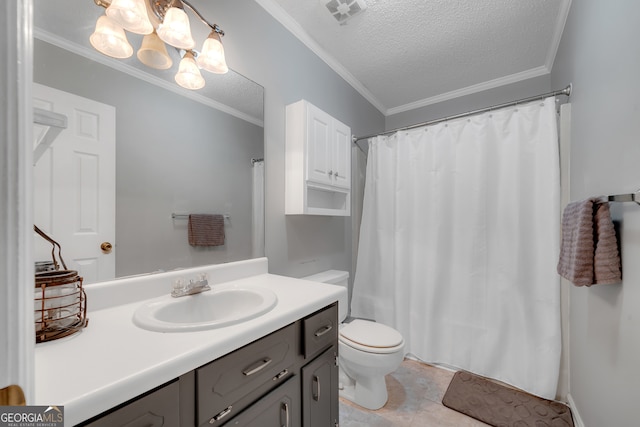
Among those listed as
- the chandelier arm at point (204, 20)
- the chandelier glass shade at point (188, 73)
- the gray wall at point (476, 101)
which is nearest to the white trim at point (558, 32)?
the gray wall at point (476, 101)

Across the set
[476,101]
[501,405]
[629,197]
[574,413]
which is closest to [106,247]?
[629,197]

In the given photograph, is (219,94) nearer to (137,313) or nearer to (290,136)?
(290,136)

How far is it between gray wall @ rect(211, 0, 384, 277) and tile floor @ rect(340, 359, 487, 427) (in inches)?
35.1

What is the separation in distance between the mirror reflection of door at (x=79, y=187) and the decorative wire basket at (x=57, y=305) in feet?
0.22

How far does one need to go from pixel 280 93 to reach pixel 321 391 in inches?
63.8

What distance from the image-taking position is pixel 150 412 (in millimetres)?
559

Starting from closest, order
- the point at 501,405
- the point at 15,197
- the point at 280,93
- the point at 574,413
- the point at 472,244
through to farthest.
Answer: the point at 15,197, the point at 574,413, the point at 501,405, the point at 280,93, the point at 472,244

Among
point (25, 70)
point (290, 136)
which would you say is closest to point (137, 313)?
point (25, 70)

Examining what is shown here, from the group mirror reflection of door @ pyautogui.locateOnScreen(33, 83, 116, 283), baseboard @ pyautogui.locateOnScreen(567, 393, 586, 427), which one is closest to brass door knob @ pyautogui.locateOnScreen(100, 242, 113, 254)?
mirror reflection of door @ pyautogui.locateOnScreen(33, 83, 116, 283)

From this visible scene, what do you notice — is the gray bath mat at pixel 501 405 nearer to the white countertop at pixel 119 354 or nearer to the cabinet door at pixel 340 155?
the white countertop at pixel 119 354

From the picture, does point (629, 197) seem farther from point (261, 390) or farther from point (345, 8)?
point (345, 8)

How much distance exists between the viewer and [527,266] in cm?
172

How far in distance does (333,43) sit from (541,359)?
253 centimetres

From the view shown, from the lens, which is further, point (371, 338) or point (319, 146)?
point (319, 146)
